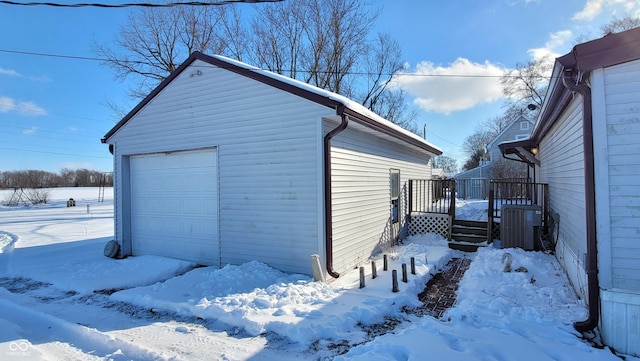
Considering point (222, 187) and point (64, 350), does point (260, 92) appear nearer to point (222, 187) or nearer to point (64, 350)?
point (222, 187)

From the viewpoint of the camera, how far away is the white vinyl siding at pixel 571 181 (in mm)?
4842

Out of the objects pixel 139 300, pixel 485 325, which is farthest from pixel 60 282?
pixel 485 325

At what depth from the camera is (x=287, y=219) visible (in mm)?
6570

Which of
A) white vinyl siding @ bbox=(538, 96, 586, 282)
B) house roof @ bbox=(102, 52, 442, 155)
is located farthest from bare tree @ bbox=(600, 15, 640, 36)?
house roof @ bbox=(102, 52, 442, 155)

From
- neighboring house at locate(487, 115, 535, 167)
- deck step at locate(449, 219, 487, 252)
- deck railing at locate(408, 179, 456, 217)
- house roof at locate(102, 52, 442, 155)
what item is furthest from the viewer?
neighboring house at locate(487, 115, 535, 167)

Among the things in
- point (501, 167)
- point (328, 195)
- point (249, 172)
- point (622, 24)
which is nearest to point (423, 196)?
point (328, 195)

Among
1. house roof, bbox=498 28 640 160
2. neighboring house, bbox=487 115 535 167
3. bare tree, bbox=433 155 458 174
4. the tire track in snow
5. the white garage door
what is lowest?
the tire track in snow

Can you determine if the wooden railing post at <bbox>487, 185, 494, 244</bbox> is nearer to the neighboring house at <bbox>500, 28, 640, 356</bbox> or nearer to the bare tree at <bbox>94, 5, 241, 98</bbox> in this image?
the neighboring house at <bbox>500, 28, 640, 356</bbox>

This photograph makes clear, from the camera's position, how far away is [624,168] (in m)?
3.62

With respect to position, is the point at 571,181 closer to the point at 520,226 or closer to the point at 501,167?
the point at 520,226

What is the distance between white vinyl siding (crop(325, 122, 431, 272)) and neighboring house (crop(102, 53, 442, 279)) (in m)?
0.03

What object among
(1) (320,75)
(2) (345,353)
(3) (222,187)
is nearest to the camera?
(2) (345,353)

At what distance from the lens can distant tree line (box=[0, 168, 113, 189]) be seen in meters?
43.7

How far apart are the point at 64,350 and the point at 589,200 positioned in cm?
637
